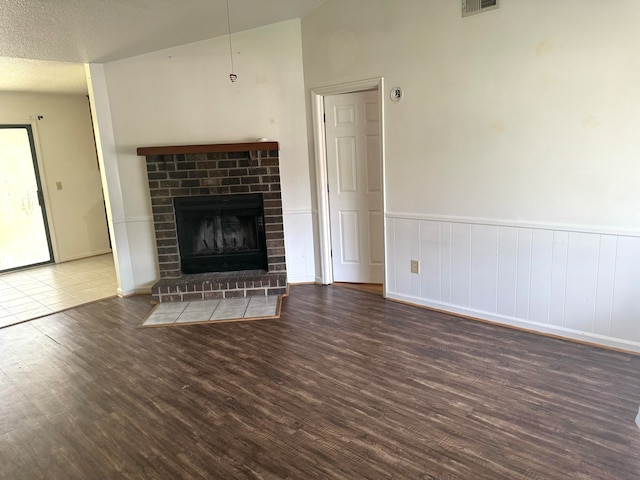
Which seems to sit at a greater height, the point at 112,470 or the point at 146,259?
the point at 146,259

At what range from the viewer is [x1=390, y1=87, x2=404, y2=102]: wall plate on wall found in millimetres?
3631

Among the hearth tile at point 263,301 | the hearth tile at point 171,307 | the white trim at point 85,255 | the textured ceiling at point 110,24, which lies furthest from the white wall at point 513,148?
the white trim at point 85,255

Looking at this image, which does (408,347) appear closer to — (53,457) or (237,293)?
(237,293)

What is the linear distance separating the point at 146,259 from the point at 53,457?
2731 millimetres

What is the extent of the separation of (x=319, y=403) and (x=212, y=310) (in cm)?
189

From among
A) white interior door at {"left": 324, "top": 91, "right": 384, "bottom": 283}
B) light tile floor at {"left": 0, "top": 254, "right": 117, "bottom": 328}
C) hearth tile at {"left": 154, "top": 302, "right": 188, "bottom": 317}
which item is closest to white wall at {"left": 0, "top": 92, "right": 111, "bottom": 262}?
light tile floor at {"left": 0, "top": 254, "right": 117, "bottom": 328}

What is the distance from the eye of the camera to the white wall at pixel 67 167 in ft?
19.4

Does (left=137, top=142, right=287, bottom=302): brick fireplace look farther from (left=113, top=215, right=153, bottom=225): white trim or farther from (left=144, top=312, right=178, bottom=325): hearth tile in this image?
(left=144, top=312, right=178, bottom=325): hearth tile

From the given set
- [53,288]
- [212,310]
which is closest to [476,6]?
[212,310]

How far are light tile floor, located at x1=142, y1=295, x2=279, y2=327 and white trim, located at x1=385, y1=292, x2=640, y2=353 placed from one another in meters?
1.23

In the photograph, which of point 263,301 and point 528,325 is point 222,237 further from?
point 528,325

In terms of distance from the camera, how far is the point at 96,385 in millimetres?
2764

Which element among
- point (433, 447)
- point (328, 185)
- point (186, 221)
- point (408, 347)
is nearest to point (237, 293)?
point (186, 221)

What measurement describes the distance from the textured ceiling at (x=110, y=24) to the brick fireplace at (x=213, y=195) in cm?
99
